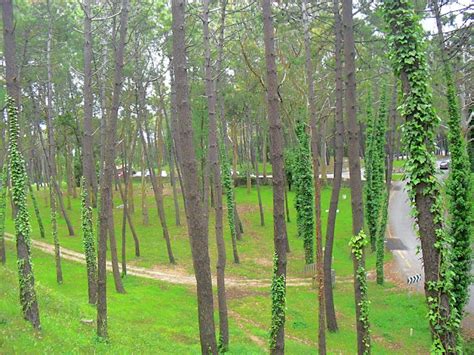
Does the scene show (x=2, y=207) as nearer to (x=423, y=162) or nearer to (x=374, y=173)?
(x=423, y=162)

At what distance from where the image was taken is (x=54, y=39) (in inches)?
957

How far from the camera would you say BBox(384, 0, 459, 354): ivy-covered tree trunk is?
738cm

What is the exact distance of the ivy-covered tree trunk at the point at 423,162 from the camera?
24.2 ft

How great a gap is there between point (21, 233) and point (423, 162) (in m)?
8.43

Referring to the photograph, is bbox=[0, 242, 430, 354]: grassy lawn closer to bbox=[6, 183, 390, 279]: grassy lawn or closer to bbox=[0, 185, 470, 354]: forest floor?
bbox=[0, 185, 470, 354]: forest floor

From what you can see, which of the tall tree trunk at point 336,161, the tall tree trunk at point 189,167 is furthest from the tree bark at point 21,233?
the tall tree trunk at point 336,161

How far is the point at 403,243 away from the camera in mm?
30781

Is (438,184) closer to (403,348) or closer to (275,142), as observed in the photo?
(275,142)

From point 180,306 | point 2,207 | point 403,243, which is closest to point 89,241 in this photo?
point 180,306

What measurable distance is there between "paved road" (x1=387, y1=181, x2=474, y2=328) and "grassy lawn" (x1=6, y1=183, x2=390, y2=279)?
1.41 metres

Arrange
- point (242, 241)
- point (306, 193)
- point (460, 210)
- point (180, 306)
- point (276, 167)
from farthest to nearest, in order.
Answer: point (242, 241) < point (306, 193) < point (180, 306) < point (460, 210) < point (276, 167)

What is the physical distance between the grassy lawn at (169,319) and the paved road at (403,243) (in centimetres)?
247

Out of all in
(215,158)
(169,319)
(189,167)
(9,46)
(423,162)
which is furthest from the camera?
(169,319)

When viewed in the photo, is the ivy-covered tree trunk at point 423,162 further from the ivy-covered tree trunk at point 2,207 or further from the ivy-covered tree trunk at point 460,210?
the ivy-covered tree trunk at point 2,207
